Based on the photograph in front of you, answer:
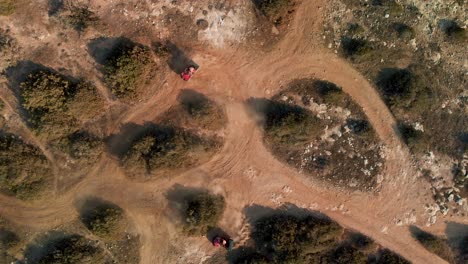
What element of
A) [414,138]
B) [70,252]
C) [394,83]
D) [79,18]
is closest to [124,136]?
[79,18]

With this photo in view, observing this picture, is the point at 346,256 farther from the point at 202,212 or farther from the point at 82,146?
the point at 82,146

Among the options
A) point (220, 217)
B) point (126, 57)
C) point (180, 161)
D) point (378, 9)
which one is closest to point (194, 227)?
point (220, 217)

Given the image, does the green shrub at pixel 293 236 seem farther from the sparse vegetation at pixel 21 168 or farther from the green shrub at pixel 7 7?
the green shrub at pixel 7 7

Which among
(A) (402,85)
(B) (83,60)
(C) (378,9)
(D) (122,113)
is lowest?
(D) (122,113)

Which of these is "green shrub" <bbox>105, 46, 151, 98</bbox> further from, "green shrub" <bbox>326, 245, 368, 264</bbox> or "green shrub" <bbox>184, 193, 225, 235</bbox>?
"green shrub" <bbox>326, 245, 368, 264</bbox>

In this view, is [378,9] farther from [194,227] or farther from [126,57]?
[194,227]

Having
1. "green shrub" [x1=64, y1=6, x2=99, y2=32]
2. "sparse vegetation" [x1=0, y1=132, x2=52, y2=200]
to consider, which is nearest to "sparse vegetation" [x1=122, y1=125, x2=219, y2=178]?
"sparse vegetation" [x1=0, y1=132, x2=52, y2=200]
